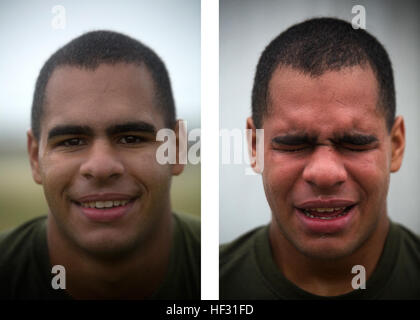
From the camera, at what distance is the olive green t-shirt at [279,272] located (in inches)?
73.2

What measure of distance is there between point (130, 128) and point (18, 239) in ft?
2.23

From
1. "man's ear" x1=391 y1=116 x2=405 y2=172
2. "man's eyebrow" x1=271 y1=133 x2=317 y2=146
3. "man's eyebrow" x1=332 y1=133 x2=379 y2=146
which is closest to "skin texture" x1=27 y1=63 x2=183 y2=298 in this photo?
"man's eyebrow" x1=271 y1=133 x2=317 y2=146

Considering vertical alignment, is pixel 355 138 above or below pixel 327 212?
above

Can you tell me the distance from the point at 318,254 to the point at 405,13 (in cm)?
107

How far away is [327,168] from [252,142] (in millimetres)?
326

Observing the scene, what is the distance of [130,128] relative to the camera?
71.3 inches

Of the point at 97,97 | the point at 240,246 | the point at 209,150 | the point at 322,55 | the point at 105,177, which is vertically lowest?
the point at 240,246

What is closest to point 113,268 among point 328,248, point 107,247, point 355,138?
point 107,247

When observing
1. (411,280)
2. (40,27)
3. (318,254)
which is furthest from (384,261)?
(40,27)

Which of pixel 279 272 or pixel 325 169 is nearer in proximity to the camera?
pixel 325 169

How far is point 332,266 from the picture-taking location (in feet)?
6.07

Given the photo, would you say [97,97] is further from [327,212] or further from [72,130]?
[327,212]

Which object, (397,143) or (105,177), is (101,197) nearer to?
(105,177)

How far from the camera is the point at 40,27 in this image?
1.88 meters
